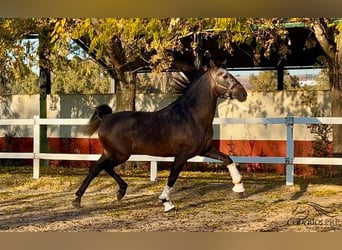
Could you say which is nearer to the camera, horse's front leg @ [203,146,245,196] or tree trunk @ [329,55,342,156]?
horse's front leg @ [203,146,245,196]

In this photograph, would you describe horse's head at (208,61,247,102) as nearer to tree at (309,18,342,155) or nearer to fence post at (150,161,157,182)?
fence post at (150,161,157,182)

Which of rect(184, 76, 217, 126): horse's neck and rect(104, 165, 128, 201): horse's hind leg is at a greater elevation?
rect(184, 76, 217, 126): horse's neck

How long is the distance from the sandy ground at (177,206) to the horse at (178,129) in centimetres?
41

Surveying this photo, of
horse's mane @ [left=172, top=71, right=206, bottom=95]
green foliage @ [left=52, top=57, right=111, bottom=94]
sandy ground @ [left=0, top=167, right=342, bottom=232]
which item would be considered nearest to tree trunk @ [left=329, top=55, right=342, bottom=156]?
sandy ground @ [left=0, top=167, right=342, bottom=232]

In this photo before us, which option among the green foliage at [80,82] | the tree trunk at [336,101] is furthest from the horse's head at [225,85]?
the green foliage at [80,82]

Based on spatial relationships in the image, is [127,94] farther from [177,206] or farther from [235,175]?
[235,175]

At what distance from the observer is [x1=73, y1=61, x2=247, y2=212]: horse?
269 inches

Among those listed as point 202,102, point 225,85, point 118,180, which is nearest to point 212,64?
point 225,85

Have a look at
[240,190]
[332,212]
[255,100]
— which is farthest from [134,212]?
[255,100]

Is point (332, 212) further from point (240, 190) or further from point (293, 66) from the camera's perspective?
point (293, 66)

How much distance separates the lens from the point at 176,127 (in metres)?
6.88

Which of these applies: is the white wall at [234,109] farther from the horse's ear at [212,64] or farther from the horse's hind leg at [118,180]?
the horse's ear at [212,64]

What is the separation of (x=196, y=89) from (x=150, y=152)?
1.00 metres

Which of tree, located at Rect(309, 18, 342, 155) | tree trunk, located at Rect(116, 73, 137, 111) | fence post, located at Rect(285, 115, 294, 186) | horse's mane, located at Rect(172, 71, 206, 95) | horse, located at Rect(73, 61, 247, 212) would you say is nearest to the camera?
horse, located at Rect(73, 61, 247, 212)
